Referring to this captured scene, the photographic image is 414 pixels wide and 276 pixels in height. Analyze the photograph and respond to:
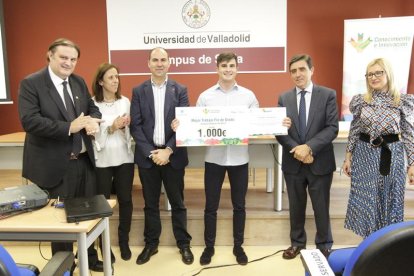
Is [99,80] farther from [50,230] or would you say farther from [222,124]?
[50,230]

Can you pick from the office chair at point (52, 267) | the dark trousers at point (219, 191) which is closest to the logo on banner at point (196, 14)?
the dark trousers at point (219, 191)

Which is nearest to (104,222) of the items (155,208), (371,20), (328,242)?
(155,208)

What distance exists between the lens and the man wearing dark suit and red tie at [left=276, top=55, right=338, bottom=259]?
2.57m

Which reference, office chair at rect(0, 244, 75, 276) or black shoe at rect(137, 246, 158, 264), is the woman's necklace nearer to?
black shoe at rect(137, 246, 158, 264)

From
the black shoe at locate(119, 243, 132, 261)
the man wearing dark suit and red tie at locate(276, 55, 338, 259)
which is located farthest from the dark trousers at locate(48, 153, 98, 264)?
the man wearing dark suit and red tie at locate(276, 55, 338, 259)

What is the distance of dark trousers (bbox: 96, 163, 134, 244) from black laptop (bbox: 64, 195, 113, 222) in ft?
2.35

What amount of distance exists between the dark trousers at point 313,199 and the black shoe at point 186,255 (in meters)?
0.88

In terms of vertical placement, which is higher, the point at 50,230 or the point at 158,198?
the point at 50,230

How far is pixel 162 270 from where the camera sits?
8.98ft

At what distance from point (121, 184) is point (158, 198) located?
1.07 feet

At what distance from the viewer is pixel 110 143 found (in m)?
2.67

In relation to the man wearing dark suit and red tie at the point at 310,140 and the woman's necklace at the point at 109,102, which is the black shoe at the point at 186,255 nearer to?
the man wearing dark suit and red tie at the point at 310,140

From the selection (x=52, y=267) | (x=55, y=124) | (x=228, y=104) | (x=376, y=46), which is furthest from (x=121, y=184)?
(x=376, y=46)

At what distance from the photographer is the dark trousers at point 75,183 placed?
2350mm
